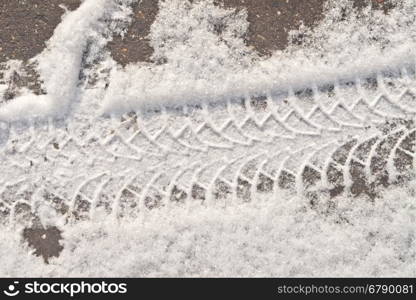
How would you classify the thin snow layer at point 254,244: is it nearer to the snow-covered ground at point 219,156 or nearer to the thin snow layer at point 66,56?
the snow-covered ground at point 219,156

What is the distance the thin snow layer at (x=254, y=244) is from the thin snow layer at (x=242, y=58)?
1.71 feet

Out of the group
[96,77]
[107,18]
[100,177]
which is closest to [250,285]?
[100,177]

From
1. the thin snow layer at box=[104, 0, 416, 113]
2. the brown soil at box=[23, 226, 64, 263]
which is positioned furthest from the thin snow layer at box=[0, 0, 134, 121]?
the brown soil at box=[23, 226, 64, 263]

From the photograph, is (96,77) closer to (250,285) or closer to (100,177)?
(100,177)

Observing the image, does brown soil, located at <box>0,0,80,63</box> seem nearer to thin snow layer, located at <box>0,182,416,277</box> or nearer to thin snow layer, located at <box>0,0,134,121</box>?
thin snow layer, located at <box>0,0,134,121</box>

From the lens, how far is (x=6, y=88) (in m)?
2.41

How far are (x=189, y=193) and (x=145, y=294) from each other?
1.54ft
